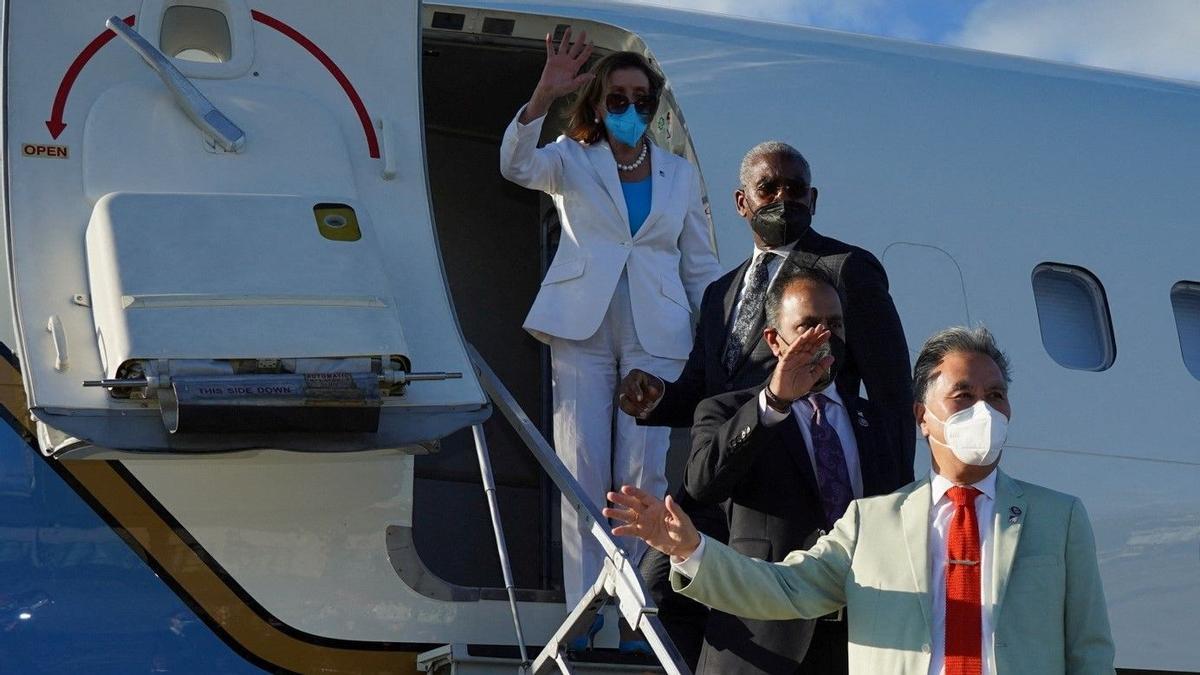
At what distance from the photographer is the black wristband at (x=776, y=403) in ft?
12.1

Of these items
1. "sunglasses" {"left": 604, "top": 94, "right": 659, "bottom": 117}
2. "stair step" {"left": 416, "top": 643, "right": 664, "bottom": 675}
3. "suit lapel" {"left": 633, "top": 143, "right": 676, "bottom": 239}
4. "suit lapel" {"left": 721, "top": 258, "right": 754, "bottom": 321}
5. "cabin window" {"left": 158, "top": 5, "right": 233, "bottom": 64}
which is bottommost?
"stair step" {"left": 416, "top": 643, "right": 664, "bottom": 675}

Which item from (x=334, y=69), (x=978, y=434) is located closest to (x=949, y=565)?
(x=978, y=434)

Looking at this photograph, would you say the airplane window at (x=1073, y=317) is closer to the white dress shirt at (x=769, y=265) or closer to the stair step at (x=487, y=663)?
the white dress shirt at (x=769, y=265)

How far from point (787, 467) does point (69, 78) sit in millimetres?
2521

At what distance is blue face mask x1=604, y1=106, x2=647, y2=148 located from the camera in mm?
5348

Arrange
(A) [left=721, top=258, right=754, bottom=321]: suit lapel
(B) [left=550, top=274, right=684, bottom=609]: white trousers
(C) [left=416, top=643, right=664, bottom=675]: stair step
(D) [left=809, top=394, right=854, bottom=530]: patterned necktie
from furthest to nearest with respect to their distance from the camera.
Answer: (B) [left=550, top=274, right=684, bottom=609]: white trousers, (C) [left=416, top=643, right=664, bottom=675]: stair step, (A) [left=721, top=258, right=754, bottom=321]: suit lapel, (D) [left=809, top=394, right=854, bottom=530]: patterned necktie

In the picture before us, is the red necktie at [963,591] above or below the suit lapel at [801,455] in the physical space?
below

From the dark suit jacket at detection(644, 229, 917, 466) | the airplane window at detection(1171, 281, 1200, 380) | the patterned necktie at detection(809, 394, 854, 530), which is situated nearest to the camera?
the patterned necktie at detection(809, 394, 854, 530)

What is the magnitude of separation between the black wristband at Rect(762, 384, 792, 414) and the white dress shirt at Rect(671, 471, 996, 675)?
38 centimetres

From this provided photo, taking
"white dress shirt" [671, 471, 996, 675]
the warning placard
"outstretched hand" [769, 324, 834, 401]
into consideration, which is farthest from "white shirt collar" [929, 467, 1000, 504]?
the warning placard

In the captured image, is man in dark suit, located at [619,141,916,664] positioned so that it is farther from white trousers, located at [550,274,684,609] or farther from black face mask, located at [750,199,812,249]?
white trousers, located at [550,274,684,609]

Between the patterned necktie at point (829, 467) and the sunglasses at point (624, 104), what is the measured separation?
5.41 feet

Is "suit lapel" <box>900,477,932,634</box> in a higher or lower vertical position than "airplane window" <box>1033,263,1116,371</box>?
lower

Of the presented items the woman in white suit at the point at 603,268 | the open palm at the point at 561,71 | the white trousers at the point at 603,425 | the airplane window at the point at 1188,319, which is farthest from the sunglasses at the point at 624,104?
the airplane window at the point at 1188,319
